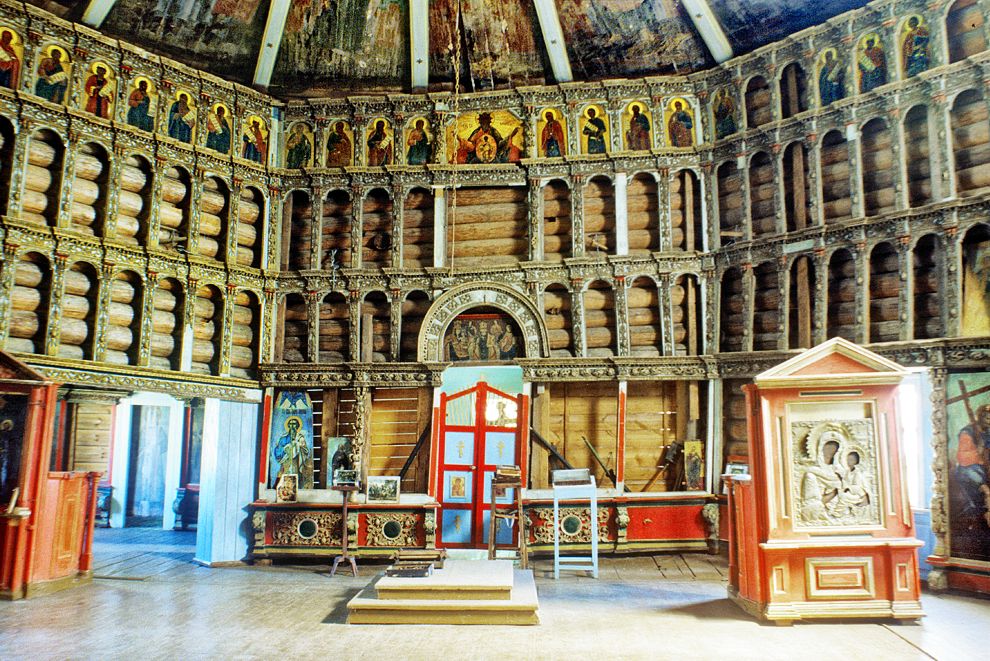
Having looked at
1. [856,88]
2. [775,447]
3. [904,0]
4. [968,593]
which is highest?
[904,0]

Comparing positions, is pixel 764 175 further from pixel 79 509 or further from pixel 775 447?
pixel 79 509

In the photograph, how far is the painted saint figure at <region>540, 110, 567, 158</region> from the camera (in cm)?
1463

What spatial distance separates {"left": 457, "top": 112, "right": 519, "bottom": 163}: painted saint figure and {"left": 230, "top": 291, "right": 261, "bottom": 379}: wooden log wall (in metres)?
5.15

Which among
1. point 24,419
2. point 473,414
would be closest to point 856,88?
point 473,414

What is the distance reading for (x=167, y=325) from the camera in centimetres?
1350

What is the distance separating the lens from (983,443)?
10.3 m

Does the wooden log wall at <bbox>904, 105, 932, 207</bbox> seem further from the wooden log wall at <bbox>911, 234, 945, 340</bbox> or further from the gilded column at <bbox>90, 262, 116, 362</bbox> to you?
the gilded column at <bbox>90, 262, 116, 362</bbox>

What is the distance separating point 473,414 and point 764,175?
710 cm

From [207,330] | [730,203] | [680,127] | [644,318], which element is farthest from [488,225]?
[207,330]

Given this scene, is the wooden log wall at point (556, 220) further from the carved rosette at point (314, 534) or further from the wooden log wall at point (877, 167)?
the carved rosette at point (314, 534)

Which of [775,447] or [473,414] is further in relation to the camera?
[473,414]

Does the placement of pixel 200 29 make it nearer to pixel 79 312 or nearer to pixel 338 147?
A: pixel 338 147

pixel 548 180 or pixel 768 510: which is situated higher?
pixel 548 180

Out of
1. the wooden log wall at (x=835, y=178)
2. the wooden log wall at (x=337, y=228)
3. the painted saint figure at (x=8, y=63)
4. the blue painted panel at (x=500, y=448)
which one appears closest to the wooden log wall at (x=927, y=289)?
the wooden log wall at (x=835, y=178)
